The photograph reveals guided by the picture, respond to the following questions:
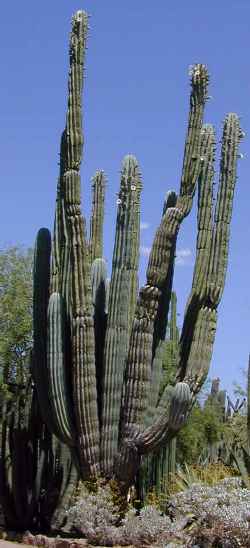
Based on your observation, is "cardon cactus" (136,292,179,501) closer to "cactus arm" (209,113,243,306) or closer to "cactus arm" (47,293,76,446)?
"cactus arm" (47,293,76,446)

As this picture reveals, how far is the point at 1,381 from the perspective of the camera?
977 inches

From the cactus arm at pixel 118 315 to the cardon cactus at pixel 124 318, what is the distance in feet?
0.05

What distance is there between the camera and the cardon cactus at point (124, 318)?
14.7 m

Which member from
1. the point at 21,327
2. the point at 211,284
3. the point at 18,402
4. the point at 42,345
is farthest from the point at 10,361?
the point at 211,284

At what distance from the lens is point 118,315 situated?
1493 centimetres

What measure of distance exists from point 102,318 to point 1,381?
970 cm

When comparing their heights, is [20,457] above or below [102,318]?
below

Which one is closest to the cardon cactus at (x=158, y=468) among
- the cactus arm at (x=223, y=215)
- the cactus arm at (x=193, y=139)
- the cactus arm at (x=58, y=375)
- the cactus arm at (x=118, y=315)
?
the cactus arm at (x=118, y=315)

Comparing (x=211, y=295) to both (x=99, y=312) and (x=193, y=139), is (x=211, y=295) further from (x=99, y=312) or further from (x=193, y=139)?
(x=193, y=139)

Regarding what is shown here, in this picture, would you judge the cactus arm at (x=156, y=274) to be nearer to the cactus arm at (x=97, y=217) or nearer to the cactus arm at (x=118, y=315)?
the cactus arm at (x=118, y=315)

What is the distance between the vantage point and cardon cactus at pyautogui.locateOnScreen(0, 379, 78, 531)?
16.8 m

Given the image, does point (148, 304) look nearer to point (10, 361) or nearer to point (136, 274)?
point (136, 274)

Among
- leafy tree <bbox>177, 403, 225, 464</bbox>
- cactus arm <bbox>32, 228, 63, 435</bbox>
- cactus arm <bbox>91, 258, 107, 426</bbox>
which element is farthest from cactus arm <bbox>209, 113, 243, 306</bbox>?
leafy tree <bbox>177, 403, 225, 464</bbox>

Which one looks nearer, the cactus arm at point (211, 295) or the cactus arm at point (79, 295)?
the cactus arm at point (79, 295)
